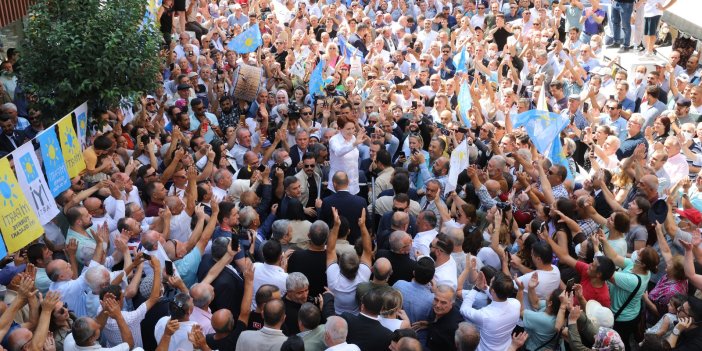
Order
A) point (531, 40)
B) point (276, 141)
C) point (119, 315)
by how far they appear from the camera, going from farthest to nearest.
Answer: point (531, 40) < point (276, 141) < point (119, 315)

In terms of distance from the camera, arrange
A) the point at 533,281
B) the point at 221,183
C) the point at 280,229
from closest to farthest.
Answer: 1. the point at 533,281
2. the point at 280,229
3. the point at 221,183

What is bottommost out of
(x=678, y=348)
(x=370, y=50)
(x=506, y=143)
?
(x=370, y=50)

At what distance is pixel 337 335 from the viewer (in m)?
5.57

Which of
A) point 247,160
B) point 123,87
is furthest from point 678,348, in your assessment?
point 123,87

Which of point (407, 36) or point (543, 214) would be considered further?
point (407, 36)

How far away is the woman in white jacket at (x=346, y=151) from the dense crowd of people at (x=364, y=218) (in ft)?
0.06

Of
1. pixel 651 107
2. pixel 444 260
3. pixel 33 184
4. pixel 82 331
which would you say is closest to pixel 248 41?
pixel 651 107

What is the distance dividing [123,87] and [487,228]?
461cm

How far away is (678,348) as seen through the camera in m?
6.18

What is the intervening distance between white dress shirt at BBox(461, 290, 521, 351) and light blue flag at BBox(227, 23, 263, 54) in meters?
8.48

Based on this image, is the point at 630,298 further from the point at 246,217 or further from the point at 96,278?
the point at 96,278

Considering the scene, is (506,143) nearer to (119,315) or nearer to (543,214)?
(543,214)

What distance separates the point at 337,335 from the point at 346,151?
373cm

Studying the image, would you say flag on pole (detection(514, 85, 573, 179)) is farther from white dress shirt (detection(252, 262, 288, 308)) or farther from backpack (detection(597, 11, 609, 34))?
backpack (detection(597, 11, 609, 34))
